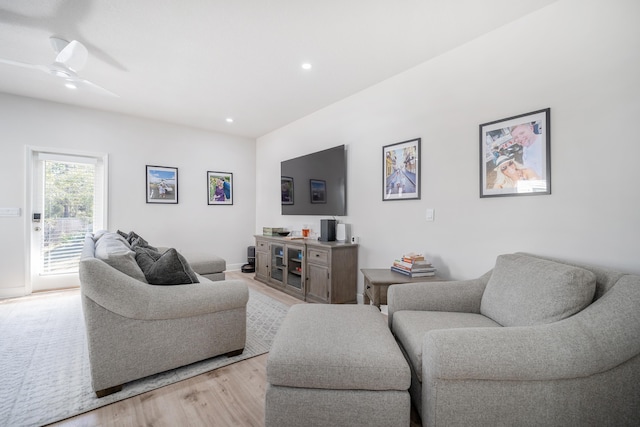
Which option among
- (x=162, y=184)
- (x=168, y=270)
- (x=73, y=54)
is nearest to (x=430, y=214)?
(x=168, y=270)

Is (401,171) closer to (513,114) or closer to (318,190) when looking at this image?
(513,114)

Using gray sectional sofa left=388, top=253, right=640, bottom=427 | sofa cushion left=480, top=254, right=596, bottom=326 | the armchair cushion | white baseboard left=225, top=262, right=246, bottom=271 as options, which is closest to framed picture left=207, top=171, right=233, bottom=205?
white baseboard left=225, top=262, right=246, bottom=271

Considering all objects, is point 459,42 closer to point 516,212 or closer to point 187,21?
point 516,212

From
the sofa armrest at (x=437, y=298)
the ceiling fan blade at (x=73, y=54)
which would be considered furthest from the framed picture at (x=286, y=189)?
the sofa armrest at (x=437, y=298)

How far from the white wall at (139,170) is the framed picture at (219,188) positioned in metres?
0.10

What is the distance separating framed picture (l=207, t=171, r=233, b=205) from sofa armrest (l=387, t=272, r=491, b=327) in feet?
13.7

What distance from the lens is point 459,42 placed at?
243 centimetres

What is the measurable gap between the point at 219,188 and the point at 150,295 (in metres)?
3.70

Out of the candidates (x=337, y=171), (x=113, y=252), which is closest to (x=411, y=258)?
(x=337, y=171)

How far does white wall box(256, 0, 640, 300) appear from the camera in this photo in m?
1.70

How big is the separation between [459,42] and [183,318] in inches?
123

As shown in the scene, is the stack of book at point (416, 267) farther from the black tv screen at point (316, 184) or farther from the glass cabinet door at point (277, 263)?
the glass cabinet door at point (277, 263)

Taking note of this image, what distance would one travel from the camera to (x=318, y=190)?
391 cm

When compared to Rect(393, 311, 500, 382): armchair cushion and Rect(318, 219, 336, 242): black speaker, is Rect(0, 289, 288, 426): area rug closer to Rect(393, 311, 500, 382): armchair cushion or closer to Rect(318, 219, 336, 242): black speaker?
Rect(318, 219, 336, 242): black speaker
